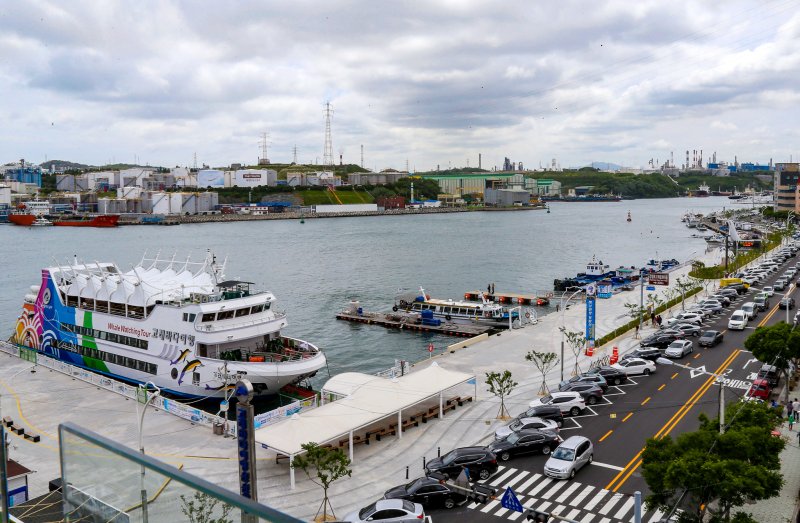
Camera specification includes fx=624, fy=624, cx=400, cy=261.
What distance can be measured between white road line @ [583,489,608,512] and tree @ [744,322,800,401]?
10.4 meters

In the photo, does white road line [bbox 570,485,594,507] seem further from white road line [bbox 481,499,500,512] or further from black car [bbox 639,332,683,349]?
black car [bbox 639,332,683,349]

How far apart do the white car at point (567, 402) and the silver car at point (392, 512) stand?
30.7 feet

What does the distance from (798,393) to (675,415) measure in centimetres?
574

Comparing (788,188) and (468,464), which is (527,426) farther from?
(788,188)

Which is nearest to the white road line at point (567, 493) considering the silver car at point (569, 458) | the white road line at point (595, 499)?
the silver car at point (569, 458)

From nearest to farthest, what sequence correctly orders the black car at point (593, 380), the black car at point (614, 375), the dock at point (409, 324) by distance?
the black car at point (593, 380) → the black car at point (614, 375) → the dock at point (409, 324)

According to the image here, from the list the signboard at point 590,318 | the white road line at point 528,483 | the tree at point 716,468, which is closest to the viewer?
the tree at point 716,468

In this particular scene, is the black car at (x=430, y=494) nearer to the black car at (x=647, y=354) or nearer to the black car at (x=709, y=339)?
the black car at (x=647, y=354)

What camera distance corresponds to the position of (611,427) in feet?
69.6

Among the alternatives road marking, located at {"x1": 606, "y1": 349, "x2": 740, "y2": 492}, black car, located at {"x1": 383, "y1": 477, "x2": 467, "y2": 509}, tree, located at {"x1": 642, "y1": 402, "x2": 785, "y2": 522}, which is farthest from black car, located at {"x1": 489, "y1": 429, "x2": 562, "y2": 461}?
tree, located at {"x1": 642, "y1": 402, "x2": 785, "y2": 522}

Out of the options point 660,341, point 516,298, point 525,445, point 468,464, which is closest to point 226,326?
point 468,464

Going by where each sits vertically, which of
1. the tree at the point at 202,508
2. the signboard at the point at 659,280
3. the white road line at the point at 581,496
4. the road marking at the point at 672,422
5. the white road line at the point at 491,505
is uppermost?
the tree at the point at 202,508

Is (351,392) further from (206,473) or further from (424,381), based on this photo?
(206,473)

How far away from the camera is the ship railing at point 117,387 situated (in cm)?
2211
